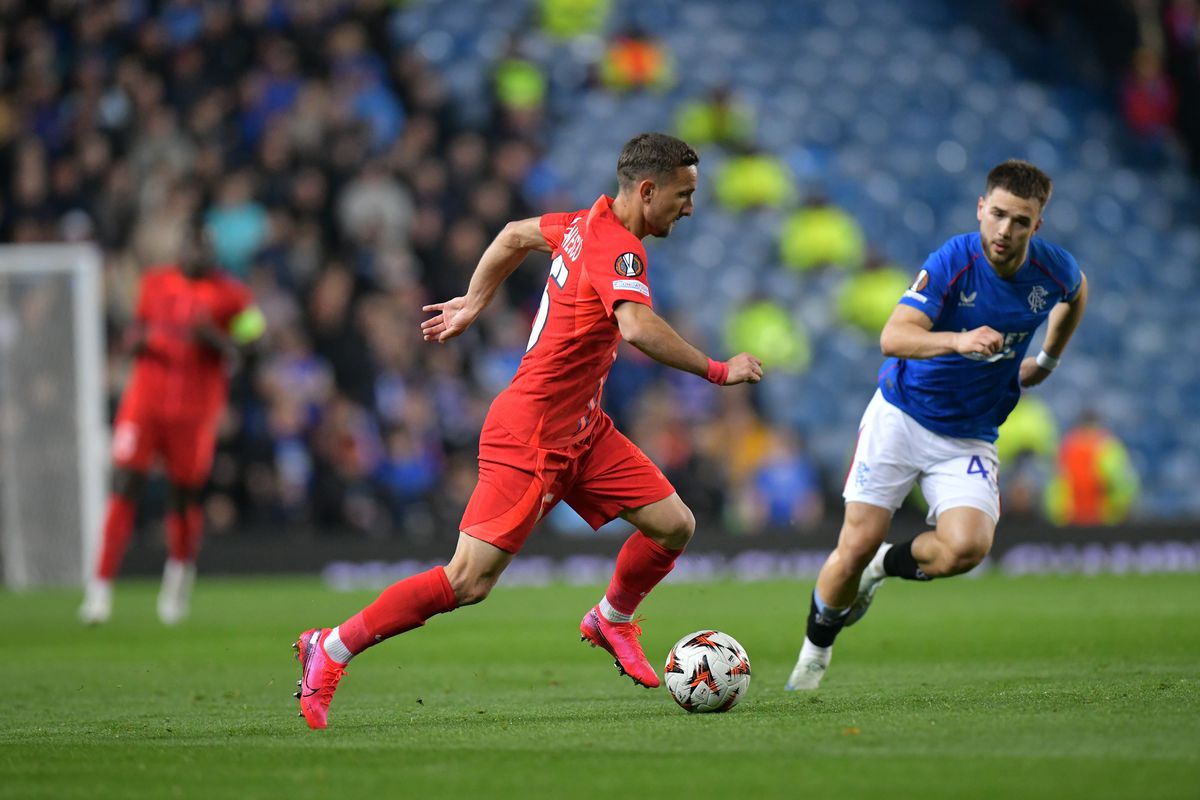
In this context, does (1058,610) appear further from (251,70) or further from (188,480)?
(251,70)

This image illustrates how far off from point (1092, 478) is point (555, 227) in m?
13.5

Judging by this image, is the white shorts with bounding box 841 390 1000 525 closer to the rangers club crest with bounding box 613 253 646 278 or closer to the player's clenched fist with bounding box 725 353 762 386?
the player's clenched fist with bounding box 725 353 762 386

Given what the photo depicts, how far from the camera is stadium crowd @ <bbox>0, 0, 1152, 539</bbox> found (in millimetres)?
17297

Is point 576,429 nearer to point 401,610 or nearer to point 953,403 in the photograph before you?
point 401,610

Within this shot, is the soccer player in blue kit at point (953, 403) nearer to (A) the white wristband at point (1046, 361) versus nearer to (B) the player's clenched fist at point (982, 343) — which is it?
(A) the white wristband at point (1046, 361)

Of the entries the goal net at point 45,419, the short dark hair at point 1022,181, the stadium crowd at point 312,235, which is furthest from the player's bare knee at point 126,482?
the short dark hair at point 1022,181

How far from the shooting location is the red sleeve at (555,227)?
24.0 feet

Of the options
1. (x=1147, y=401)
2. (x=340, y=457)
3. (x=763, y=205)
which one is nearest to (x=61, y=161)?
(x=340, y=457)

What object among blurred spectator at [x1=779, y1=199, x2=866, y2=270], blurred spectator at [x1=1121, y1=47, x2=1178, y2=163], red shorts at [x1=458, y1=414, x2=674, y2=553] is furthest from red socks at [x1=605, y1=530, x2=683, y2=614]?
blurred spectator at [x1=1121, y1=47, x2=1178, y2=163]

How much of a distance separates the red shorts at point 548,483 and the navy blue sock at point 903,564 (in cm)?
120

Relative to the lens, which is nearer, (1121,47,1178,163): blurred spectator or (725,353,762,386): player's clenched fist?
(725,353,762,386): player's clenched fist

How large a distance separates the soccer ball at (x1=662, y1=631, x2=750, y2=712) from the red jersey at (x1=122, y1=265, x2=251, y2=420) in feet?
22.3

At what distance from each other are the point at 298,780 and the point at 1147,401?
1864 cm

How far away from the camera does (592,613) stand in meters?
7.83
